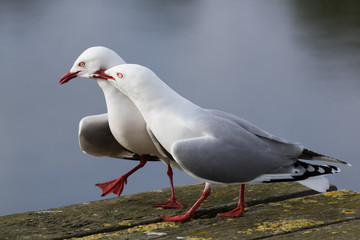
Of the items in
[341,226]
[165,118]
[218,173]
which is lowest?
[341,226]

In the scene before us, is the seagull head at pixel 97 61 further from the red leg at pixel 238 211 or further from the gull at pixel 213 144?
the red leg at pixel 238 211

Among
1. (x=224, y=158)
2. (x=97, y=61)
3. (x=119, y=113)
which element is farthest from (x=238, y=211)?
(x=97, y=61)

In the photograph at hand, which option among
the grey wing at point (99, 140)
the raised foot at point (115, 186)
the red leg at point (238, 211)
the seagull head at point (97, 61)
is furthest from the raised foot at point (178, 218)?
the raised foot at point (115, 186)

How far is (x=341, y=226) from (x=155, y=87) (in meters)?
0.97

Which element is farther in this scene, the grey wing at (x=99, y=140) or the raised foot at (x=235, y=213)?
the grey wing at (x=99, y=140)

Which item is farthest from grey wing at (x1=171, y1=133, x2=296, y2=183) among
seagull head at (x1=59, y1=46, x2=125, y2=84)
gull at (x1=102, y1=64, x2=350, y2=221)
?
seagull head at (x1=59, y1=46, x2=125, y2=84)

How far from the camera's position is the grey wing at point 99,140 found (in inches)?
133

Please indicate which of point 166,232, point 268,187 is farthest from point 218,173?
point 268,187

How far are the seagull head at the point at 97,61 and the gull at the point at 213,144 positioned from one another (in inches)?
9.0

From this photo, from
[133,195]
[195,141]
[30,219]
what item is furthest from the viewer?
[133,195]

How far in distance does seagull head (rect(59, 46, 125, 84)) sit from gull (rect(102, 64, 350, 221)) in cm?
23

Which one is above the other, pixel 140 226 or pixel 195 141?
pixel 195 141

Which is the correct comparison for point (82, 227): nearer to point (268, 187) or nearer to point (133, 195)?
point (133, 195)

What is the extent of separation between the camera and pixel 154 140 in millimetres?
2896
